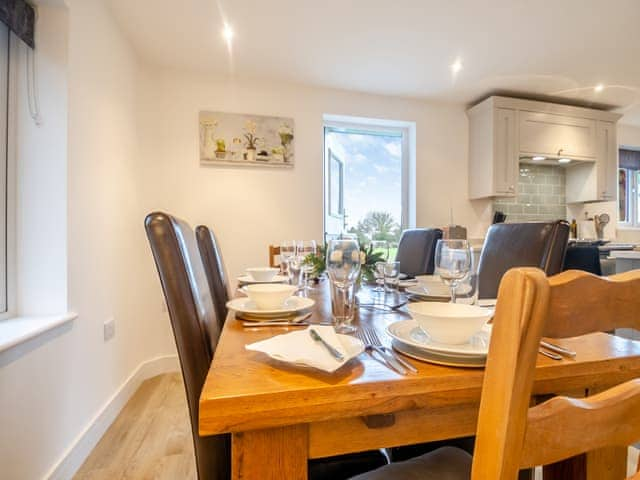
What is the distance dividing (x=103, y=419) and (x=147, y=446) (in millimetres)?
325

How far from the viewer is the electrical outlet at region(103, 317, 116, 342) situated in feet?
6.16

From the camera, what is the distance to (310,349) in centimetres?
59

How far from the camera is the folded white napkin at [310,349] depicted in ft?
1.76

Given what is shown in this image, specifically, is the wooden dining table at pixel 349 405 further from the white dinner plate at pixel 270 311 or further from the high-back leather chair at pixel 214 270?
the high-back leather chair at pixel 214 270

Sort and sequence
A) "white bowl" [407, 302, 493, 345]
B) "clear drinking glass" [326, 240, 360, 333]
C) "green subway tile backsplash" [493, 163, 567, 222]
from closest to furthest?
1. "white bowl" [407, 302, 493, 345]
2. "clear drinking glass" [326, 240, 360, 333]
3. "green subway tile backsplash" [493, 163, 567, 222]

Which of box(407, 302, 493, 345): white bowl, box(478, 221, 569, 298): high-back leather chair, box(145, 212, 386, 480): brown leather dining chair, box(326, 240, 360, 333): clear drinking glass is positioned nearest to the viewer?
box(407, 302, 493, 345): white bowl

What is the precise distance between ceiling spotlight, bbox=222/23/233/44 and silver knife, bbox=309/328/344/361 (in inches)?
87.6

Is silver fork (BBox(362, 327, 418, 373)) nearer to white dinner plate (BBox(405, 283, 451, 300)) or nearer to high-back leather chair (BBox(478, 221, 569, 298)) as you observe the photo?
white dinner plate (BBox(405, 283, 451, 300))

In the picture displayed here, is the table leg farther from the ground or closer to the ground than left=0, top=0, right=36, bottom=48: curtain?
closer to the ground

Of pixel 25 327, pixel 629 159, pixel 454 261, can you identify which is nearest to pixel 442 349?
pixel 454 261

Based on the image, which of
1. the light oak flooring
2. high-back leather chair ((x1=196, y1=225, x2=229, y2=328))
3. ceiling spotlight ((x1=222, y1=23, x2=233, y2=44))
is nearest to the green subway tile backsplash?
the light oak flooring

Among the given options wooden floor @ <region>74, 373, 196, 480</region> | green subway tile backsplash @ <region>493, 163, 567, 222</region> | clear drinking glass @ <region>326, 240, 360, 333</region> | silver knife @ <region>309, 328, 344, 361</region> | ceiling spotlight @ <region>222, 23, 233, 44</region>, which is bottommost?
wooden floor @ <region>74, 373, 196, 480</region>

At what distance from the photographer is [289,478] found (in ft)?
1.66

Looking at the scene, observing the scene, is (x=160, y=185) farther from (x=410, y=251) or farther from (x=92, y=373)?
(x=410, y=251)
